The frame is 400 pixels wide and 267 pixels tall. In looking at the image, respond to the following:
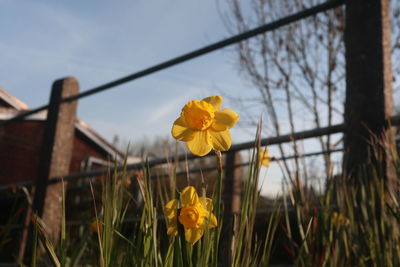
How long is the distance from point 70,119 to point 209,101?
232cm

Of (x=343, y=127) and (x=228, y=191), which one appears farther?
(x=228, y=191)

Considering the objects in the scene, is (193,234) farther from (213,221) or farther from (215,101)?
(215,101)

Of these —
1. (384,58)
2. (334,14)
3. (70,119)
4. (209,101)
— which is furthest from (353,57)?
(334,14)

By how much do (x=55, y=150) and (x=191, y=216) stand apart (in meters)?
2.26

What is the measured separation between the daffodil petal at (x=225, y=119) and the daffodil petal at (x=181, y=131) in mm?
40

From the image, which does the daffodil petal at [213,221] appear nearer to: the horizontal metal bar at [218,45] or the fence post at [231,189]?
the horizontal metal bar at [218,45]

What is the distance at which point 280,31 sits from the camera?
979 centimetres

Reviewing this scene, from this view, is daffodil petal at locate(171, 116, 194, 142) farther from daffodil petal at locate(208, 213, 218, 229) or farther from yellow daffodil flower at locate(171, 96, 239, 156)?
daffodil petal at locate(208, 213, 218, 229)

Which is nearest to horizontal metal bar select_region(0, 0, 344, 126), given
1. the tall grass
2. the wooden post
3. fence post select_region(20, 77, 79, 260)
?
fence post select_region(20, 77, 79, 260)

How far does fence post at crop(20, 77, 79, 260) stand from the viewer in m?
2.58

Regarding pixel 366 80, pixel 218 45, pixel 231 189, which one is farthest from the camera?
pixel 231 189

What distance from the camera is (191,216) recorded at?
62 cm

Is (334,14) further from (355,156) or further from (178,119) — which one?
(178,119)

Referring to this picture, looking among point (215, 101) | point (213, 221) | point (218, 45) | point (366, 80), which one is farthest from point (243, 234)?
point (218, 45)
